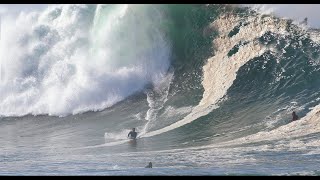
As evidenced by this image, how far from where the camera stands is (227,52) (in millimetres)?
15422

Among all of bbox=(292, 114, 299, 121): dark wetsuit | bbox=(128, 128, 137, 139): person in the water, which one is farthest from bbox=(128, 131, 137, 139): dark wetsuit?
bbox=(292, 114, 299, 121): dark wetsuit

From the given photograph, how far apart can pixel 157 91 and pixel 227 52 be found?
Answer: 69.7 inches

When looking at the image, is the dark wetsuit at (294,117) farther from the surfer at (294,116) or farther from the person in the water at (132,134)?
the person in the water at (132,134)

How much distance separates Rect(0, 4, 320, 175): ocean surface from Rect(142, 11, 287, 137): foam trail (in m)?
0.03

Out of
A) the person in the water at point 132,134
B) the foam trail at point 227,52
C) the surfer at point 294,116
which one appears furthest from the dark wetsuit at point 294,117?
the person in the water at point 132,134

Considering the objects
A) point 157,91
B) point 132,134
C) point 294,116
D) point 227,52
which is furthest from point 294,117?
point 157,91

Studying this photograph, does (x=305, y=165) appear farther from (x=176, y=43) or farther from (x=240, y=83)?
(x=176, y=43)

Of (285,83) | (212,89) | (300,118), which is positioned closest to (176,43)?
(212,89)

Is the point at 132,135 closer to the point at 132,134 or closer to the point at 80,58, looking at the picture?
the point at 132,134

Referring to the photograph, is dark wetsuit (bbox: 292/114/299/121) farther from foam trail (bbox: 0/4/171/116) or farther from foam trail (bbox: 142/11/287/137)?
foam trail (bbox: 0/4/171/116)

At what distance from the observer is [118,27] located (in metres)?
16.6

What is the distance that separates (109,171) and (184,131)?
2.74m

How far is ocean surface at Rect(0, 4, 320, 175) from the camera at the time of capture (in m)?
12.1

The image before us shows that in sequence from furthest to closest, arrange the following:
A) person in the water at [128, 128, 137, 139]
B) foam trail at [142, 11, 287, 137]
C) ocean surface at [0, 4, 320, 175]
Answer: foam trail at [142, 11, 287, 137] → person in the water at [128, 128, 137, 139] → ocean surface at [0, 4, 320, 175]
